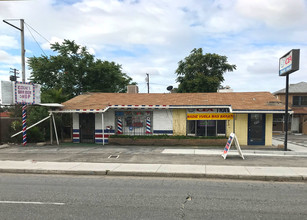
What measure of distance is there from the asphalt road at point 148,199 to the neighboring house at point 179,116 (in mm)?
7784

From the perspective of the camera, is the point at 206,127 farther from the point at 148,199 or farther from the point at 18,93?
the point at 18,93

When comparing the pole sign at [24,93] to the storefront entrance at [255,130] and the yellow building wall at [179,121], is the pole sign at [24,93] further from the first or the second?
the storefront entrance at [255,130]

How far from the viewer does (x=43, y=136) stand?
1664 centimetres

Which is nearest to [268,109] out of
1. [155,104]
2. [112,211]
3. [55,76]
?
[155,104]

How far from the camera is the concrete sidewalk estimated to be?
798 centimetres

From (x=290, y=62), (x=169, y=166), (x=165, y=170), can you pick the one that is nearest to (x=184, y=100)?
(x=290, y=62)

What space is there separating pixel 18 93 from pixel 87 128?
503cm

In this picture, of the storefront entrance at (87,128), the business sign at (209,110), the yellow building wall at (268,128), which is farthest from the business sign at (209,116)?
the storefront entrance at (87,128)

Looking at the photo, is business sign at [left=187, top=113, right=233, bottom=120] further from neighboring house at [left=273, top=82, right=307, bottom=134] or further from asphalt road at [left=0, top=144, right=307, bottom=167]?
neighboring house at [left=273, top=82, right=307, bottom=134]

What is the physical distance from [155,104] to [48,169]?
8786 millimetres

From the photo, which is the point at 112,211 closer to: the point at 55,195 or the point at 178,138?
the point at 55,195

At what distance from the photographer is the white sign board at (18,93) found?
13930 millimetres

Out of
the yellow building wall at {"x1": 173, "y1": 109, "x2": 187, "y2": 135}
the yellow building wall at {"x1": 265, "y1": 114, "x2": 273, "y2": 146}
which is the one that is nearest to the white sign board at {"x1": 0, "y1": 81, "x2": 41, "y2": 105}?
the yellow building wall at {"x1": 173, "y1": 109, "x2": 187, "y2": 135}

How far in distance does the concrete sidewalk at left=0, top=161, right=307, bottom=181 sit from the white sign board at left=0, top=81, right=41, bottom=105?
18.8 feet
